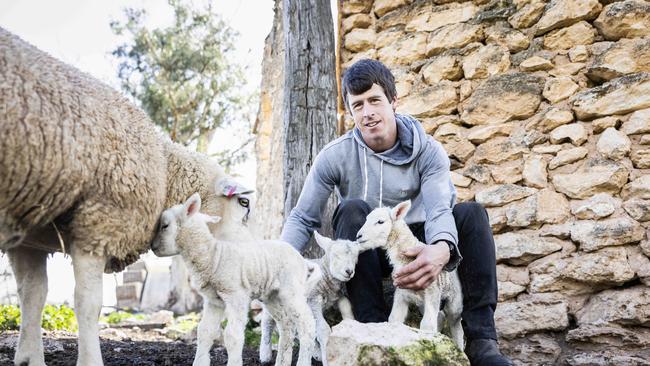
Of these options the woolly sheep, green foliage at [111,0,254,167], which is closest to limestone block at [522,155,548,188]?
the woolly sheep

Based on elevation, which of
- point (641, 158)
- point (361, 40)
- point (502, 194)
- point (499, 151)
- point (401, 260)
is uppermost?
point (361, 40)

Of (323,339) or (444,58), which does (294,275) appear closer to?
(323,339)

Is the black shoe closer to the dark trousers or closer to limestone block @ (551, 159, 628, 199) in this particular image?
the dark trousers

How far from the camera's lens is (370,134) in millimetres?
3369

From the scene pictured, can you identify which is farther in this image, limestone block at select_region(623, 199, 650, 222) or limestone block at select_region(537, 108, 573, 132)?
limestone block at select_region(537, 108, 573, 132)

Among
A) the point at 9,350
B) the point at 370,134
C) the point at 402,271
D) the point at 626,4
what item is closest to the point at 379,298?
the point at 402,271

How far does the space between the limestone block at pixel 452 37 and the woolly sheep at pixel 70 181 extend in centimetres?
294

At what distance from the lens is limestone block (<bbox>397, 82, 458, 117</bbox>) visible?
191 inches

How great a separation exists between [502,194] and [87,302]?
3.20 m

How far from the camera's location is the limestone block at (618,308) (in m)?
3.87

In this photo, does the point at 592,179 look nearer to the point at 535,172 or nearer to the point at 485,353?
the point at 535,172

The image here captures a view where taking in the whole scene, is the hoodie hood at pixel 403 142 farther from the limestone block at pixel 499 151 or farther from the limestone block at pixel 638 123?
the limestone block at pixel 638 123

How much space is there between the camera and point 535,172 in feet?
14.4

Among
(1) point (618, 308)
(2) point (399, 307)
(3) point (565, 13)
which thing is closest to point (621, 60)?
(3) point (565, 13)
